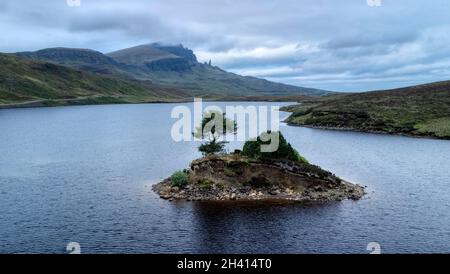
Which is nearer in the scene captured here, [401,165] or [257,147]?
[257,147]

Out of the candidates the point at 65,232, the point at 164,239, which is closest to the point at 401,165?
the point at 164,239

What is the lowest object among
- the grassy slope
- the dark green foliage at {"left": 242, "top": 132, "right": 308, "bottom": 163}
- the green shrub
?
the green shrub

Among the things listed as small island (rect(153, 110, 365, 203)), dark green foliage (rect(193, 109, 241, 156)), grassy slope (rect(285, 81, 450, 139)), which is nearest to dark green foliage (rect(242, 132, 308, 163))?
small island (rect(153, 110, 365, 203))

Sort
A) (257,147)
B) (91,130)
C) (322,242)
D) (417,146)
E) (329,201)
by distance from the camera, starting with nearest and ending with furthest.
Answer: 1. (322,242)
2. (329,201)
3. (257,147)
4. (417,146)
5. (91,130)

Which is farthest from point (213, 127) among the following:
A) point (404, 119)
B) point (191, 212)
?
point (404, 119)

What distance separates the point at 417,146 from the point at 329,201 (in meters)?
74.0

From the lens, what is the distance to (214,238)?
51.0m

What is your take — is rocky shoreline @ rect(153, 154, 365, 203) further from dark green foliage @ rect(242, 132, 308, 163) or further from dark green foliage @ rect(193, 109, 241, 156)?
dark green foliage @ rect(193, 109, 241, 156)

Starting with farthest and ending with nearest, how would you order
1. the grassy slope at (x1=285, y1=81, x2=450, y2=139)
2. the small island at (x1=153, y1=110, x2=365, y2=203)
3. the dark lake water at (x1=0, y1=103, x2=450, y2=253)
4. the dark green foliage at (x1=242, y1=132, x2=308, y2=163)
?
the grassy slope at (x1=285, y1=81, x2=450, y2=139) < the dark green foliage at (x1=242, y1=132, x2=308, y2=163) < the small island at (x1=153, y1=110, x2=365, y2=203) < the dark lake water at (x1=0, y1=103, x2=450, y2=253)

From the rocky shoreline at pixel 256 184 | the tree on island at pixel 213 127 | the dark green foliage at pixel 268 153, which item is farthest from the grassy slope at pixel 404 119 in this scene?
the tree on island at pixel 213 127

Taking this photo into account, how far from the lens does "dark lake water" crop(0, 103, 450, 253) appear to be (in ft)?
161

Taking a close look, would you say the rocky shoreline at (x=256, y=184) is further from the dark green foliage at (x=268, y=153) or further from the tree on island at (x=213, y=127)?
the tree on island at (x=213, y=127)

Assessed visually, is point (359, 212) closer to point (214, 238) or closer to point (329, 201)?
point (329, 201)

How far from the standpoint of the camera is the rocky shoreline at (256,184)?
69375mm
